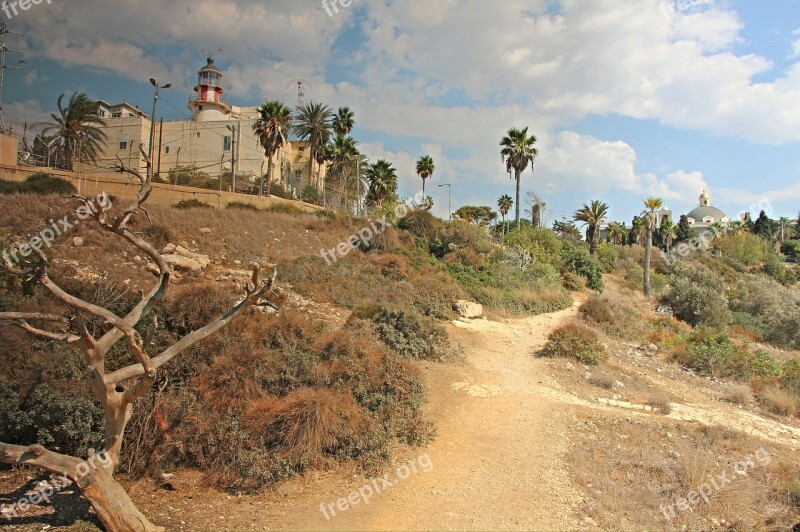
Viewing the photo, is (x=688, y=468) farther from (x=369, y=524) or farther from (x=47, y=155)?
(x=47, y=155)

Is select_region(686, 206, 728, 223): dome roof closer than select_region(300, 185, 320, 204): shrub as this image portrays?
No

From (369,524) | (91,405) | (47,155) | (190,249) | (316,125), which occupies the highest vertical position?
(316,125)

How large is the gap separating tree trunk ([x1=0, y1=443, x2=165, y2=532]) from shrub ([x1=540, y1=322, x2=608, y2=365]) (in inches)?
461

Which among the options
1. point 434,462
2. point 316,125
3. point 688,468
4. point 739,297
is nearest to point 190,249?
point 434,462

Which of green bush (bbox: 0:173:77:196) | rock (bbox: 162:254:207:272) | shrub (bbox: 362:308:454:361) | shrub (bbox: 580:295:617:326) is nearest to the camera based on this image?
shrub (bbox: 362:308:454:361)

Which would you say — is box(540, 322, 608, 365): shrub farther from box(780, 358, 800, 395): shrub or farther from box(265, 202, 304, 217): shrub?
box(265, 202, 304, 217): shrub

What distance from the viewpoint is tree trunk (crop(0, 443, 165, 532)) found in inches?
184

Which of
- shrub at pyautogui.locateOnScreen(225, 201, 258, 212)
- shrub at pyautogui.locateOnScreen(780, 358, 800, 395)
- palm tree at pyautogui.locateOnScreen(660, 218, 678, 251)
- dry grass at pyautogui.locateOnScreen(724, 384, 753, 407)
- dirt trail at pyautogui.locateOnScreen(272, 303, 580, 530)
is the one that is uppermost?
palm tree at pyautogui.locateOnScreen(660, 218, 678, 251)

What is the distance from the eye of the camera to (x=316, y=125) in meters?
39.4

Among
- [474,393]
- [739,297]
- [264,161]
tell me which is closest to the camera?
[474,393]

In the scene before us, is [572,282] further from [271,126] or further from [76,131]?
[76,131]

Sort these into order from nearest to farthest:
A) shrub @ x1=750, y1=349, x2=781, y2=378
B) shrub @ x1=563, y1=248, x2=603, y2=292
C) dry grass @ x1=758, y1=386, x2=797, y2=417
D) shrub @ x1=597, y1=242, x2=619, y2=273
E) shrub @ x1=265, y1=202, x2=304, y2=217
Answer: dry grass @ x1=758, y1=386, x2=797, y2=417 < shrub @ x1=750, y1=349, x2=781, y2=378 < shrub @ x1=265, y1=202, x2=304, y2=217 < shrub @ x1=563, y1=248, x2=603, y2=292 < shrub @ x1=597, y1=242, x2=619, y2=273

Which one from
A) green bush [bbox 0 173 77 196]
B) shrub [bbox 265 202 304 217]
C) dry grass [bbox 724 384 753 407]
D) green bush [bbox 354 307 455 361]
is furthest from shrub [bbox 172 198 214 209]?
dry grass [bbox 724 384 753 407]

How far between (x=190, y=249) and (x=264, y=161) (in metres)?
20.4
